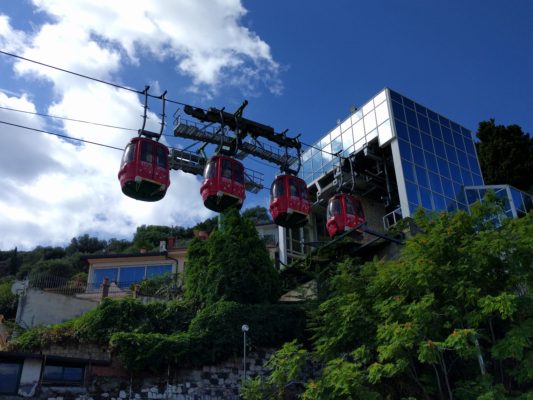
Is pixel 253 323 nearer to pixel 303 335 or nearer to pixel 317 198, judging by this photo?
pixel 303 335

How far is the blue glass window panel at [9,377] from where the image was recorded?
44.5 ft

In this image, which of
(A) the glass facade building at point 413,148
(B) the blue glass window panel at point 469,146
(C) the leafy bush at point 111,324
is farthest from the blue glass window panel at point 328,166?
(C) the leafy bush at point 111,324

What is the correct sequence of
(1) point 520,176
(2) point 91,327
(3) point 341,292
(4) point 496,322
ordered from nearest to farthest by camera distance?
(4) point 496,322
(3) point 341,292
(2) point 91,327
(1) point 520,176

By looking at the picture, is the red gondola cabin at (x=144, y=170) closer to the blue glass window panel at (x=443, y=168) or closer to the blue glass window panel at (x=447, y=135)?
the blue glass window panel at (x=443, y=168)

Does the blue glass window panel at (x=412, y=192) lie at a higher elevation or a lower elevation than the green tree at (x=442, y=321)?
higher

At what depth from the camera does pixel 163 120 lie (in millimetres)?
15766

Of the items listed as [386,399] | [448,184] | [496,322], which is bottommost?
[386,399]

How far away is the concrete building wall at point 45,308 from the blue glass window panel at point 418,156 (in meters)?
18.2

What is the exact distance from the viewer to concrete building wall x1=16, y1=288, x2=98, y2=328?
22047 millimetres

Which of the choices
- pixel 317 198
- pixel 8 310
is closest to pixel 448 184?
pixel 317 198

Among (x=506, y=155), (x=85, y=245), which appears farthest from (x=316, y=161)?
(x=85, y=245)

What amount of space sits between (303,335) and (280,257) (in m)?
12.8

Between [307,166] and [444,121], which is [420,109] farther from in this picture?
[307,166]

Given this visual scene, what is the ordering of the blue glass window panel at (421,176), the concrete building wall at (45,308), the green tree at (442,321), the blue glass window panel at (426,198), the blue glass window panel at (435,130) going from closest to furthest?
the green tree at (442,321), the concrete building wall at (45,308), the blue glass window panel at (426,198), the blue glass window panel at (421,176), the blue glass window panel at (435,130)
